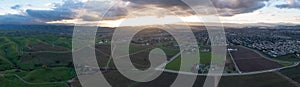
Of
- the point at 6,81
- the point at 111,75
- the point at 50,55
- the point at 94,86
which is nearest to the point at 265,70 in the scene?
the point at 111,75

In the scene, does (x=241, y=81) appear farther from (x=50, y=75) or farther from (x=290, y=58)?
(x=50, y=75)

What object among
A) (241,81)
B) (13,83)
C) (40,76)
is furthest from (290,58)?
(13,83)

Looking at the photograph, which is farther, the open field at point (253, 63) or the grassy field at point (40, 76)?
the open field at point (253, 63)

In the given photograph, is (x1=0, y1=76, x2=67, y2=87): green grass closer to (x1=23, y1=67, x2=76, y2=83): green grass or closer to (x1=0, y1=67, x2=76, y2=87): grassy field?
(x1=0, y1=67, x2=76, y2=87): grassy field

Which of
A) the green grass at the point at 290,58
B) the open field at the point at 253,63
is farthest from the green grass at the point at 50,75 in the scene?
the green grass at the point at 290,58

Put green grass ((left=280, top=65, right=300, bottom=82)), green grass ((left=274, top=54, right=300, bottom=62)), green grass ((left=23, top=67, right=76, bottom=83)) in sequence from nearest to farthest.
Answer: green grass ((left=280, top=65, right=300, bottom=82)), green grass ((left=23, top=67, right=76, bottom=83)), green grass ((left=274, top=54, right=300, bottom=62))

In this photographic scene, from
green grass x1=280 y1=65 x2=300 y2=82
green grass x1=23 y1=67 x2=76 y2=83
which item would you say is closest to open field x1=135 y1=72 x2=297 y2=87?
green grass x1=280 y1=65 x2=300 y2=82

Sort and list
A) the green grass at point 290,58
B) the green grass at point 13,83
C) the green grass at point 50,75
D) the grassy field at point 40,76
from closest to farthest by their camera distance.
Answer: the green grass at point 13,83, the grassy field at point 40,76, the green grass at point 50,75, the green grass at point 290,58

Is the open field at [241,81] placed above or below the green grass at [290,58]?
above

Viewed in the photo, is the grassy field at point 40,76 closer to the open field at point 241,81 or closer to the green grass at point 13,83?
the green grass at point 13,83

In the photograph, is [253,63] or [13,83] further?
[253,63]

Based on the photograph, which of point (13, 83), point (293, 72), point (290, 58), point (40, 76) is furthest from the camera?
point (290, 58)
